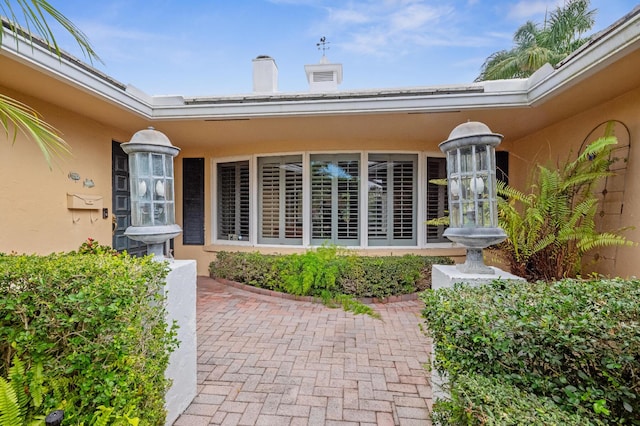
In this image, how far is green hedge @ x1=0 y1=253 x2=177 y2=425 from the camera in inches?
60.6

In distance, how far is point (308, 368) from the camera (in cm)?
276

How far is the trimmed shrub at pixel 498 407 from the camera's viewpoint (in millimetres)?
1081

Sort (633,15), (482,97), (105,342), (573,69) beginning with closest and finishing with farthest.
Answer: (105,342) → (633,15) → (573,69) → (482,97)

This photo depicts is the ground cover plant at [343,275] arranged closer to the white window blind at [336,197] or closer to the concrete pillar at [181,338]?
the white window blind at [336,197]

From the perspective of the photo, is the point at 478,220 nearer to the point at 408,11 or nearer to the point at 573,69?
the point at 573,69

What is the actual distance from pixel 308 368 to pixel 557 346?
206 centimetres

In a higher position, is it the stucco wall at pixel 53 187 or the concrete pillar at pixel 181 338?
the stucco wall at pixel 53 187

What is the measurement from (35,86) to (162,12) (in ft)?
→ 13.0

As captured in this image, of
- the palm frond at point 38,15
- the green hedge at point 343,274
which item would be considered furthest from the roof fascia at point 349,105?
the palm frond at point 38,15

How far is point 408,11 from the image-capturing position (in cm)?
672

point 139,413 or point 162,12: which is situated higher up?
point 162,12

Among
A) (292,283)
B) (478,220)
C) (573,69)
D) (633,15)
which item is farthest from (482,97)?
(292,283)

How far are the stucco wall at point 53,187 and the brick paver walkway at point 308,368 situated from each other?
→ 2.35 m

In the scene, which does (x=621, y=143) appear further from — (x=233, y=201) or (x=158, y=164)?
(x=233, y=201)
